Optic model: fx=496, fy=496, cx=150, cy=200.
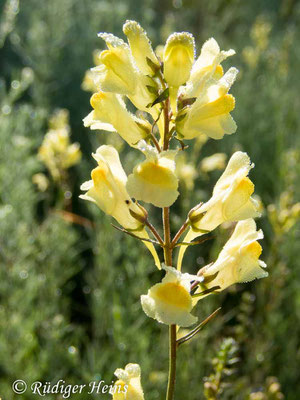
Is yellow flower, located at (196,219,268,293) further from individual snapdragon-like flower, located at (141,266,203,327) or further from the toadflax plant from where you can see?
individual snapdragon-like flower, located at (141,266,203,327)

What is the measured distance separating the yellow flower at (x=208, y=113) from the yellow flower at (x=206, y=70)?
0.03 meters

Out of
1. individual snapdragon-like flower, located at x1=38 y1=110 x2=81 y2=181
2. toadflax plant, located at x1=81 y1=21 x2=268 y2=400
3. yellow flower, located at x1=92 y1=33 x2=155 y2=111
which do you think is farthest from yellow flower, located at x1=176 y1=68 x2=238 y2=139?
individual snapdragon-like flower, located at x1=38 y1=110 x2=81 y2=181

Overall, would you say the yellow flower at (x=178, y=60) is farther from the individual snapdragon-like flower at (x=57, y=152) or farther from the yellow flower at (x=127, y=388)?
the individual snapdragon-like flower at (x=57, y=152)

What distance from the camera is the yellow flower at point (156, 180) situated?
1.30 m

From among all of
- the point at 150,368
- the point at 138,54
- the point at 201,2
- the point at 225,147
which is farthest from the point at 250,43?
the point at 138,54

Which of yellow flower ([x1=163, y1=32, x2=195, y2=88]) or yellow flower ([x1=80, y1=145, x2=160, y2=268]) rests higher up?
yellow flower ([x1=163, y1=32, x2=195, y2=88])

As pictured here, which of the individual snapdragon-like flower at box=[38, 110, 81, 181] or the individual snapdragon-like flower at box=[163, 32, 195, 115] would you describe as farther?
the individual snapdragon-like flower at box=[38, 110, 81, 181]

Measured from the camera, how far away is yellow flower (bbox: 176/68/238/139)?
1410mm

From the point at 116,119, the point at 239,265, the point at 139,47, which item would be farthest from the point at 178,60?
the point at 239,265

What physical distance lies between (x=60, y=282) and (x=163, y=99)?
8.17 ft

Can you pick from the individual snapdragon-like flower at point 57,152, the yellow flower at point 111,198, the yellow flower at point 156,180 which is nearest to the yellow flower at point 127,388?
the yellow flower at point 111,198

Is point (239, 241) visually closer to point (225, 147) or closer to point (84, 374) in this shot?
point (84, 374)

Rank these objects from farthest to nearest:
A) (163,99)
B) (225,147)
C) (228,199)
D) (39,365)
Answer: (225,147) → (39,365) → (228,199) → (163,99)

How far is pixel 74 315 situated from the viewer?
4.39 m
